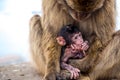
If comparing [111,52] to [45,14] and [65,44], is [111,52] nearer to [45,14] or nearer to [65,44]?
[65,44]

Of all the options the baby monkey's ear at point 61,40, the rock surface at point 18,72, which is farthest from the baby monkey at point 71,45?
the rock surface at point 18,72

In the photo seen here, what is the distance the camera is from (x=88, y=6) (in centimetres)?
571

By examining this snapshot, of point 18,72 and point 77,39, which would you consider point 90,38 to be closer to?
point 77,39

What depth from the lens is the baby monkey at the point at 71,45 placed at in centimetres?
601

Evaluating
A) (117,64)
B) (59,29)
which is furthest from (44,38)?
(117,64)

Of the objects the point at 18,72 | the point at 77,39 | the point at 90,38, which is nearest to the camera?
the point at 77,39

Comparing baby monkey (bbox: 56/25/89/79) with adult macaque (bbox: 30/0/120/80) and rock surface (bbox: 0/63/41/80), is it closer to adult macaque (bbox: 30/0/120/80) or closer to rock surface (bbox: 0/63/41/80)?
adult macaque (bbox: 30/0/120/80)

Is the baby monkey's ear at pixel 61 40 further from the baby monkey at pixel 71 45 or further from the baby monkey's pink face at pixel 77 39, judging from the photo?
the baby monkey's pink face at pixel 77 39

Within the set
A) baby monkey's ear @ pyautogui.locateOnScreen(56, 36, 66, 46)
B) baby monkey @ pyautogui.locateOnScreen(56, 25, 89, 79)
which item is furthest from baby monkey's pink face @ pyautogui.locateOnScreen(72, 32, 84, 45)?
baby monkey's ear @ pyautogui.locateOnScreen(56, 36, 66, 46)

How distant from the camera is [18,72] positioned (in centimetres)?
695

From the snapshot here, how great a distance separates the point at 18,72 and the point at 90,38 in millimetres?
1376

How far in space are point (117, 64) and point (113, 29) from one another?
0.47 meters

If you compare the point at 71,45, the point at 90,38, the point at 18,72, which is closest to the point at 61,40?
the point at 71,45

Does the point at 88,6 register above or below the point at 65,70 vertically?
above
